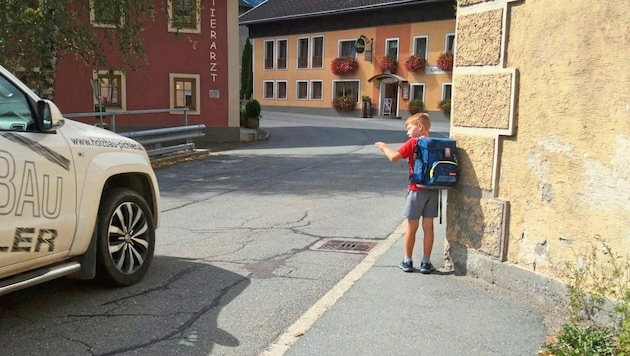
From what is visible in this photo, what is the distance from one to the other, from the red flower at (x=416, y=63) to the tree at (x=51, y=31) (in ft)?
95.7

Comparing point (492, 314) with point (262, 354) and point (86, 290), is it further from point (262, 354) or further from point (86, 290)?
point (86, 290)

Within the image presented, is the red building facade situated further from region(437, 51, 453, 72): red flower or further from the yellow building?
the yellow building

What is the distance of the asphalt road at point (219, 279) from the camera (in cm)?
391

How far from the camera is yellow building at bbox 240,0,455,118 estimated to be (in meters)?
41.5

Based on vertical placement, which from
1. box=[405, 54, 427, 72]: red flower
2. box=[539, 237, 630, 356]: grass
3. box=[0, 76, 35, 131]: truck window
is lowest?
box=[539, 237, 630, 356]: grass

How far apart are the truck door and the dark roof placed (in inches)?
1561

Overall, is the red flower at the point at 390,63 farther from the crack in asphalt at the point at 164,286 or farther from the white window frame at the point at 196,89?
the crack in asphalt at the point at 164,286

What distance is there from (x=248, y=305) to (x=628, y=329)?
2608mm

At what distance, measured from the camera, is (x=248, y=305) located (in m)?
4.59

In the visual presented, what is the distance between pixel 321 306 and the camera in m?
4.57

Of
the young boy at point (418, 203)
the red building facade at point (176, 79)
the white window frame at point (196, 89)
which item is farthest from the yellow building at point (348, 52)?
the young boy at point (418, 203)

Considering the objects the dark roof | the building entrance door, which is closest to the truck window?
the dark roof

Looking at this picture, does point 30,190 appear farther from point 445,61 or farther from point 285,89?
point 285,89

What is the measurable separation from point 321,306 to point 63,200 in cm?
204
